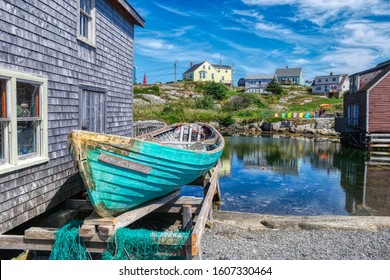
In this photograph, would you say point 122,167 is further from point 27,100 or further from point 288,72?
point 288,72

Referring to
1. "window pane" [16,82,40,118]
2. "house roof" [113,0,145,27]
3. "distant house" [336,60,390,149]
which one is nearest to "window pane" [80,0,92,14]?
"house roof" [113,0,145,27]

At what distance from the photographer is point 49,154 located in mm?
7309

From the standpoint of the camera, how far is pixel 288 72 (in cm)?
9950

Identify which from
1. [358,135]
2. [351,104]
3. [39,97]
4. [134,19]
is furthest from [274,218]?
[351,104]

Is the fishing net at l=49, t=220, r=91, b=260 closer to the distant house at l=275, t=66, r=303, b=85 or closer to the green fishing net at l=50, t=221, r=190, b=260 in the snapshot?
the green fishing net at l=50, t=221, r=190, b=260

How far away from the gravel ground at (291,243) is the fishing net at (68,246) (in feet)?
8.32

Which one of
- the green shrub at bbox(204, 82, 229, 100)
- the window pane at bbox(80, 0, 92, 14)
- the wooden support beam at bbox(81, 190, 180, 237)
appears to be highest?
the green shrub at bbox(204, 82, 229, 100)

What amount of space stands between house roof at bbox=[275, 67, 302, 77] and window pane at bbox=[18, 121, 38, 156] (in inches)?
3824

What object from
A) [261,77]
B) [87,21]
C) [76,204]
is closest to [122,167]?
[76,204]

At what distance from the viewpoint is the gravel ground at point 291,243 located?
7.25 m

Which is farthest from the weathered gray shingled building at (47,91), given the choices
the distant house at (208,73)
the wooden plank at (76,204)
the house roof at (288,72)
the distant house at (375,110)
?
the house roof at (288,72)

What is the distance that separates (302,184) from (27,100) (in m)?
13.0

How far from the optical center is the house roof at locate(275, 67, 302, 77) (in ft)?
320

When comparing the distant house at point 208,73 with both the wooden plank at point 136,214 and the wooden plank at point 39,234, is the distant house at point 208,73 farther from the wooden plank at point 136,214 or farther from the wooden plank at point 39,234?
the wooden plank at point 39,234
